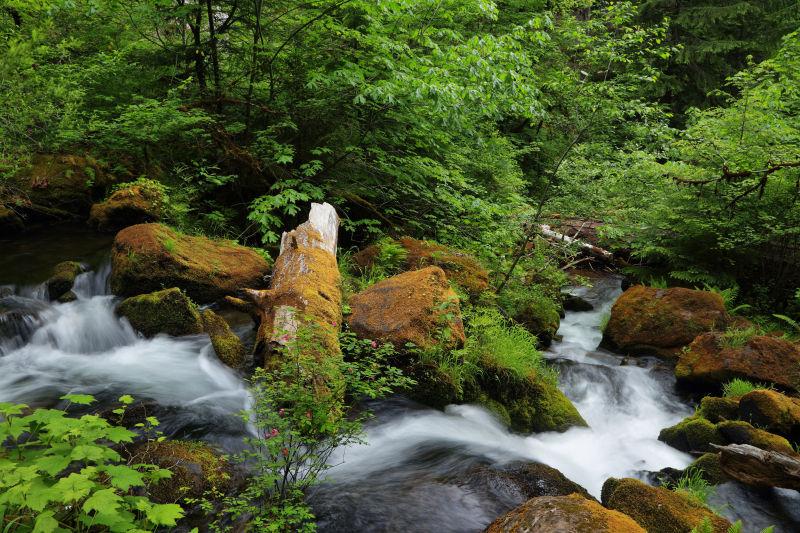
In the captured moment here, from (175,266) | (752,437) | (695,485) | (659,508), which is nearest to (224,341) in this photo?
(175,266)

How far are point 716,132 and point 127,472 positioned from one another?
10868 mm

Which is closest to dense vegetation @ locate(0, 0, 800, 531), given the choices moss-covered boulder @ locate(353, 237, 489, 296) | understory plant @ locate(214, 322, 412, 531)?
moss-covered boulder @ locate(353, 237, 489, 296)

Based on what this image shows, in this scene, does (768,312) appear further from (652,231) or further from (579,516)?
(579,516)

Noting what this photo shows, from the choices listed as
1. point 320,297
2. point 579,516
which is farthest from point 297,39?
point 579,516

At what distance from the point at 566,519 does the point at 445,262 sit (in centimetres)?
541

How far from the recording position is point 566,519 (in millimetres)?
2783

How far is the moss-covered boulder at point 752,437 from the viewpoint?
16.2 ft

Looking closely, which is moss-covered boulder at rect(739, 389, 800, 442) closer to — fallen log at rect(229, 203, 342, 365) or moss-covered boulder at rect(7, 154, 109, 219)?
fallen log at rect(229, 203, 342, 365)

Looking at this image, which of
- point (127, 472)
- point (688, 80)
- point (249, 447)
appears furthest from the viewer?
point (688, 80)

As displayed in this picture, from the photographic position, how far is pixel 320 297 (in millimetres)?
5594

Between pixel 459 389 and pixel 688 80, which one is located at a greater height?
pixel 688 80

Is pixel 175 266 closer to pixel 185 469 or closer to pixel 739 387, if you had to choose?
pixel 185 469

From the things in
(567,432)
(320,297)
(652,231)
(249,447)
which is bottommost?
(567,432)

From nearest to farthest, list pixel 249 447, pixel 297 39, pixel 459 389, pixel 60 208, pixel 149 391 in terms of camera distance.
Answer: pixel 249 447, pixel 149 391, pixel 459 389, pixel 297 39, pixel 60 208
